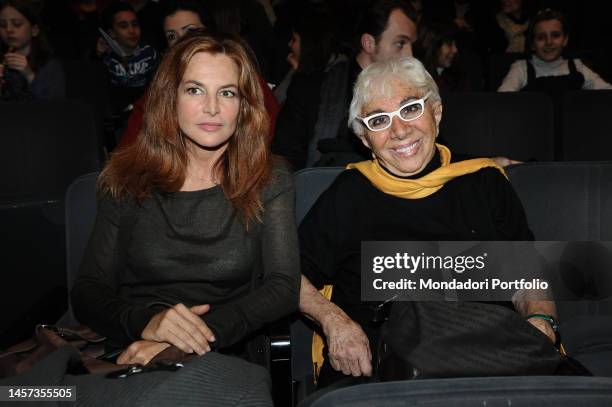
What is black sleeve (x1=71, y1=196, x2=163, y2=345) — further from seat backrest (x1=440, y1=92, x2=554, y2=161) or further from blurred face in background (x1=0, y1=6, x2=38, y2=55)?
blurred face in background (x1=0, y1=6, x2=38, y2=55)

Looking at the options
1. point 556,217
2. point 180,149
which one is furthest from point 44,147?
point 556,217

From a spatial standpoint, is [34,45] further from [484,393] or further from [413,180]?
[484,393]

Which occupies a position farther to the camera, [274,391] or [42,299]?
[42,299]

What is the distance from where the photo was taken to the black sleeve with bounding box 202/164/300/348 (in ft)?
6.77

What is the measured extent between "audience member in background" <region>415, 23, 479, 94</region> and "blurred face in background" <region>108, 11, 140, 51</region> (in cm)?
204

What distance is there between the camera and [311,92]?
342cm

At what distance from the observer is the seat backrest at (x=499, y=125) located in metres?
3.82

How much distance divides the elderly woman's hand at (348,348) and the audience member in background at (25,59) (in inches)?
119

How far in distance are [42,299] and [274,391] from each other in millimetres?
819

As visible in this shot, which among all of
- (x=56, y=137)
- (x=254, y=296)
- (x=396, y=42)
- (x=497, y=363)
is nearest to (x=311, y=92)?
(x=396, y=42)

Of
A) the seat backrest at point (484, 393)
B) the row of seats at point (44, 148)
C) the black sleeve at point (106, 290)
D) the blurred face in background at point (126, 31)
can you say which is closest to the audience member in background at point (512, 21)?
the blurred face in background at point (126, 31)

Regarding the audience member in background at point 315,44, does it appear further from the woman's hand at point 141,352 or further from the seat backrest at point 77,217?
the woman's hand at point 141,352

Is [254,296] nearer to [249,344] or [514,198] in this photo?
[249,344]

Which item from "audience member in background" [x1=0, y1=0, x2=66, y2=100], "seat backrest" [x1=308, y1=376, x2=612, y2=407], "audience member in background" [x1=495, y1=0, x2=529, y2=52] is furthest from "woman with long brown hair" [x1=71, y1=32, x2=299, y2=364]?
"audience member in background" [x1=495, y1=0, x2=529, y2=52]
